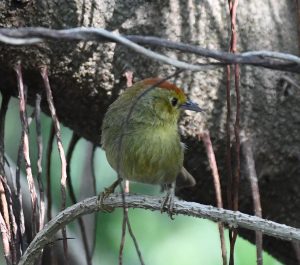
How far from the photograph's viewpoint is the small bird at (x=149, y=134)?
238 centimetres

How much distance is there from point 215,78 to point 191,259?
132 inches

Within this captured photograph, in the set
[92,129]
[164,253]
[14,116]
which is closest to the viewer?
[92,129]

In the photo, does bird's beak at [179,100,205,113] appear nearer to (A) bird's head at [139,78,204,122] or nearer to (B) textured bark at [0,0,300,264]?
(A) bird's head at [139,78,204,122]

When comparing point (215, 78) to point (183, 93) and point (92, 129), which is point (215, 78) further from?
point (92, 129)

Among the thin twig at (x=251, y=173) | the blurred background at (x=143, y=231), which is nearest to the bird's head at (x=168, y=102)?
the thin twig at (x=251, y=173)

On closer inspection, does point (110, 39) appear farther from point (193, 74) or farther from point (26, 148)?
point (193, 74)

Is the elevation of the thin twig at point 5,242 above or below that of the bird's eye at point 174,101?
below

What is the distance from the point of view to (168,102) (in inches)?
99.3

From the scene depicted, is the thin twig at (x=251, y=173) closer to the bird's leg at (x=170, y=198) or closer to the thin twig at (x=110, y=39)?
the bird's leg at (x=170, y=198)

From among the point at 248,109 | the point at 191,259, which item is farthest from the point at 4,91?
the point at 191,259

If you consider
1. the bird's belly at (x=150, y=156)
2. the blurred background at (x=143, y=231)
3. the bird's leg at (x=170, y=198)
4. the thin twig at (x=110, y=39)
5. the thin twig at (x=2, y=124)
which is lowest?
the blurred background at (x=143, y=231)

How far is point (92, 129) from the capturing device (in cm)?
282

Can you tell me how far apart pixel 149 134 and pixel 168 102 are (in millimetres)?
233

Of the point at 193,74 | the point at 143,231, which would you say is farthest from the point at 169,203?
the point at 143,231
